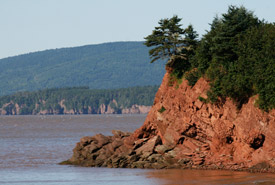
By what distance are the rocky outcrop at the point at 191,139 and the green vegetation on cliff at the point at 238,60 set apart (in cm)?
105

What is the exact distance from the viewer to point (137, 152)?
188 ft

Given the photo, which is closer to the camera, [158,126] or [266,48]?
[266,48]

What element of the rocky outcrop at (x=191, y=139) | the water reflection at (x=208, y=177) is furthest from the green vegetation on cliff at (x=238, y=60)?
the water reflection at (x=208, y=177)

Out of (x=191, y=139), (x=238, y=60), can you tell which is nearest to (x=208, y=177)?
(x=191, y=139)

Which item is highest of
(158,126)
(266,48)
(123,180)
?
(266,48)

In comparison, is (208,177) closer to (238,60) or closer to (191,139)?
(191,139)

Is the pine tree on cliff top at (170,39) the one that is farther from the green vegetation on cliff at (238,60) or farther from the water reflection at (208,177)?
the water reflection at (208,177)

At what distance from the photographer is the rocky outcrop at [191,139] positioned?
49250 millimetres

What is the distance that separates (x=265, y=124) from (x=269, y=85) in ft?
10.4

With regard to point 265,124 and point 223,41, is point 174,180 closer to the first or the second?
point 265,124

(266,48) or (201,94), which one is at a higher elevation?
(266,48)

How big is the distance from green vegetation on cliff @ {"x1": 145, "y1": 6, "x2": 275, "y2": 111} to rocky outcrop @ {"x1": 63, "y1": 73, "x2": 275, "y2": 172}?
1048 millimetres

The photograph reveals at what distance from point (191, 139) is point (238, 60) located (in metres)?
8.93

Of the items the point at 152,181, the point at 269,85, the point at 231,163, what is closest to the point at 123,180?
the point at 152,181
